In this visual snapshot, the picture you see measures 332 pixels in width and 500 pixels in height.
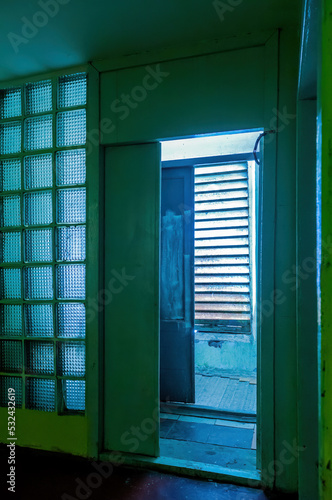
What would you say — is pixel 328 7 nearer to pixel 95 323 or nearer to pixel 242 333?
pixel 95 323

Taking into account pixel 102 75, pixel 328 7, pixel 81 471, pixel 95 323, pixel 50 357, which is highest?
pixel 102 75

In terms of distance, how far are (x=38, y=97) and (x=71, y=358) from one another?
1.95 m

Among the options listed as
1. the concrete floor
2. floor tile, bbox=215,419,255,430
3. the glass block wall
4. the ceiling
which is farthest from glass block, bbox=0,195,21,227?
floor tile, bbox=215,419,255,430

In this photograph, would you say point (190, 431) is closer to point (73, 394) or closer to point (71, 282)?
point (73, 394)

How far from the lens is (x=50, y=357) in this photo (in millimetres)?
2502

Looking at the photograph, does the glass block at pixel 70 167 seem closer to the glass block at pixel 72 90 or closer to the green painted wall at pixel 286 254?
the glass block at pixel 72 90

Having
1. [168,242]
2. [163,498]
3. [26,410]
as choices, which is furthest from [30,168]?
[163,498]

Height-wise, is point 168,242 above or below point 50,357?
above

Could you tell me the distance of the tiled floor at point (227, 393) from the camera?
324 centimetres

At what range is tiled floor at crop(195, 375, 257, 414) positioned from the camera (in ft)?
10.6

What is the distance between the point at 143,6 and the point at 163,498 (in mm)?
2723

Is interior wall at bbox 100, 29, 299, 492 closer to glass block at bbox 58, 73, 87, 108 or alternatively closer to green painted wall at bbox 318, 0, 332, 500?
glass block at bbox 58, 73, 87, 108

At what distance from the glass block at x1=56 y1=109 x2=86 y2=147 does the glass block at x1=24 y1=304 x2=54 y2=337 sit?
121 centimetres

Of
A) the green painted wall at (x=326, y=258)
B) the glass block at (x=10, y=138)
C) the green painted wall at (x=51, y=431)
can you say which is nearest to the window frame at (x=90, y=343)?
the green painted wall at (x=51, y=431)
